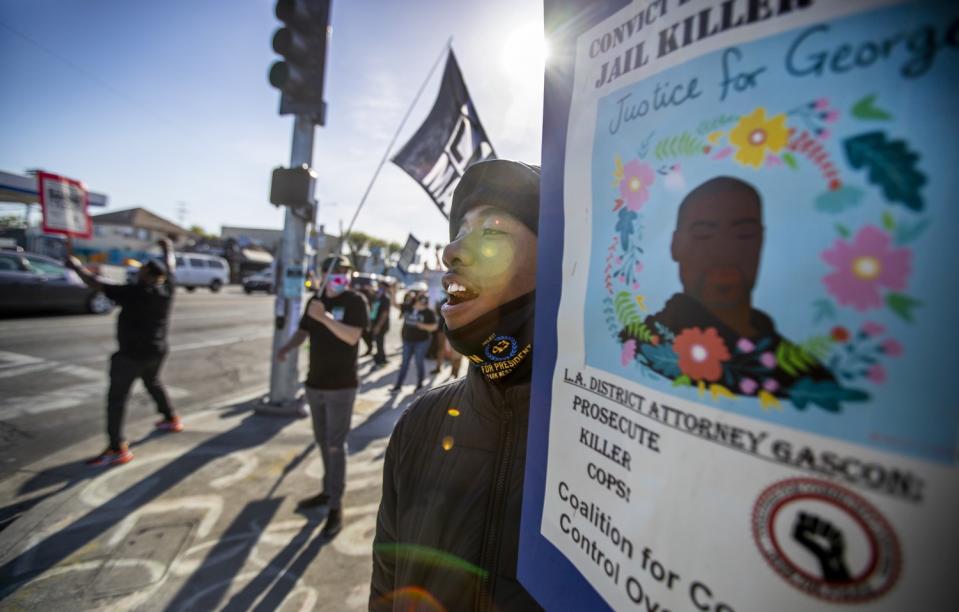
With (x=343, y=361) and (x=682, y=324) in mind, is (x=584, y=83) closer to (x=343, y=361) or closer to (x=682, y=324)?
(x=682, y=324)

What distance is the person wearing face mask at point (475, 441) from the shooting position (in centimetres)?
108

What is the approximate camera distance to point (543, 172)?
816mm

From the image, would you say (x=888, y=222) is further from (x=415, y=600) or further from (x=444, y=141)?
(x=444, y=141)

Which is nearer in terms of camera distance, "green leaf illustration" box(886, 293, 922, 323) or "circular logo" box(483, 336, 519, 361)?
"green leaf illustration" box(886, 293, 922, 323)

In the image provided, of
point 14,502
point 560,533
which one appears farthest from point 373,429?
point 560,533

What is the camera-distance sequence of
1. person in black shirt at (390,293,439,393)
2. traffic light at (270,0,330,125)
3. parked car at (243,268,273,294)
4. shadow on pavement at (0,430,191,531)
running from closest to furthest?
shadow on pavement at (0,430,191,531) < traffic light at (270,0,330,125) < person in black shirt at (390,293,439,393) < parked car at (243,268,273,294)

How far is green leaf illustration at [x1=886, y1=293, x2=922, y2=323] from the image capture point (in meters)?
0.36

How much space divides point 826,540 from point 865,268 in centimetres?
26

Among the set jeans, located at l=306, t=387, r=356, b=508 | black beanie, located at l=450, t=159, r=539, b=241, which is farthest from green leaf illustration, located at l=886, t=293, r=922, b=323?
jeans, located at l=306, t=387, r=356, b=508

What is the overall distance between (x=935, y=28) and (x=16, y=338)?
42.2 feet

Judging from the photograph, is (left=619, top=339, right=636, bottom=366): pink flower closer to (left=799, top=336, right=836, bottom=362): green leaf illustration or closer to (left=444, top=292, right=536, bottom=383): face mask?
(left=799, top=336, right=836, bottom=362): green leaf illustration

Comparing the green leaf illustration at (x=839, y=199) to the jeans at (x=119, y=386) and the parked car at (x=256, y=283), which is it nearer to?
the jeans at (x=119, y=386)

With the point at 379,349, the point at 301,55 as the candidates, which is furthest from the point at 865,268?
the point at 379,349

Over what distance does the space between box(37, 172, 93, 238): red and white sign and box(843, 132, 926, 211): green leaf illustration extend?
5548mm
